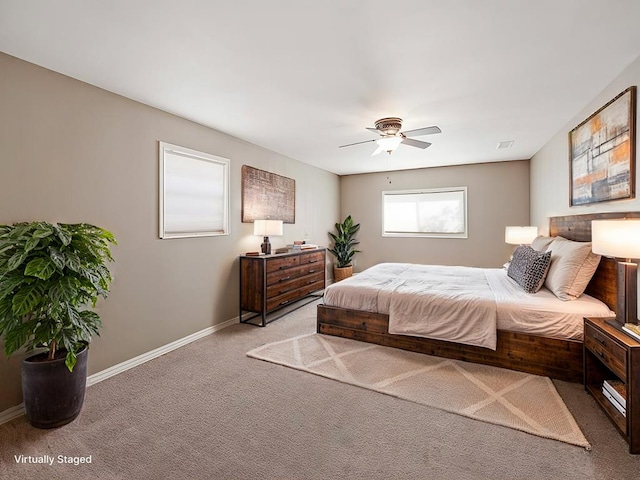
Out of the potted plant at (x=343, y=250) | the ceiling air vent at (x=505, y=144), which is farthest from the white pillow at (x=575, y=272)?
the potted plant at (x=343, y=250)

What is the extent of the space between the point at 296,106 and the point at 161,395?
2.88 m

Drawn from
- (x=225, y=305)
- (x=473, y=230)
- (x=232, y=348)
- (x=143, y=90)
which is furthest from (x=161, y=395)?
(x=473, y=230)

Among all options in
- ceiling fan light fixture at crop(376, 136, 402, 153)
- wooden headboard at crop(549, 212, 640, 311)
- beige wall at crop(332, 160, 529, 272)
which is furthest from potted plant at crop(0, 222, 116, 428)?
beige wall at crop(332, 160, 529, 272)

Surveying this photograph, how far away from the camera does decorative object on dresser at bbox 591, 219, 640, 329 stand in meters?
1.87

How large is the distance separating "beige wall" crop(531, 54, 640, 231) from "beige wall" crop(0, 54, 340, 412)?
398 cm

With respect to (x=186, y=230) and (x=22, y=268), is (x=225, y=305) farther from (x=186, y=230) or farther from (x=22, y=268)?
(x=22, y=268)

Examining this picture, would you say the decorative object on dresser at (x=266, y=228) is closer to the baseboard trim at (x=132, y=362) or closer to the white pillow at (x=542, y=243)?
the baseboard trim at (x=132, y=362)

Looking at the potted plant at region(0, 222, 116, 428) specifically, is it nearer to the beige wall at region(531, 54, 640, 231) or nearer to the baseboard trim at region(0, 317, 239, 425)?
the baseboard trim at region(0, 317, 239, 425)

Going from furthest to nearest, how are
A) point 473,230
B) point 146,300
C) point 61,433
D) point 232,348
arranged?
point 473,230 → point 232,348 → point 146,300 → point 61,433

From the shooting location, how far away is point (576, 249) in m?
2.71

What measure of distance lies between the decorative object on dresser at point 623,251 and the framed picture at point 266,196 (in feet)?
12.3

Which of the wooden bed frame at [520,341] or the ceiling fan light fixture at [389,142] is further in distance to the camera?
the ceiling fan light fixture at [389,142]

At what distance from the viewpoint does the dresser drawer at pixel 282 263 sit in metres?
3.96

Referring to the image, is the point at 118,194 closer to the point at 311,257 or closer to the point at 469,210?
the point at 311,257
